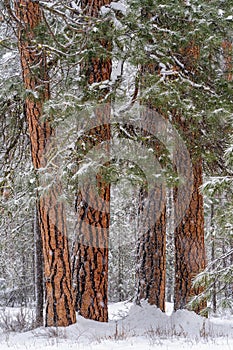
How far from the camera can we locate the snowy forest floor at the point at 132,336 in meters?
Result: 5.11

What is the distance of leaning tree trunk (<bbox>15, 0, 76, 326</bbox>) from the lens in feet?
20.6

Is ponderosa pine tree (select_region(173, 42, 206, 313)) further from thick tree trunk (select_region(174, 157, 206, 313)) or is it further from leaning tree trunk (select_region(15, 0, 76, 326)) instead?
leaning tree trunk (select_region(15, 0, 76, 326))

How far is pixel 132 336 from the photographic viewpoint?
6.16 metres

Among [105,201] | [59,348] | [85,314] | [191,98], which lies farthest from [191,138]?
[59,348]

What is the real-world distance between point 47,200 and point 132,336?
93.1 inches

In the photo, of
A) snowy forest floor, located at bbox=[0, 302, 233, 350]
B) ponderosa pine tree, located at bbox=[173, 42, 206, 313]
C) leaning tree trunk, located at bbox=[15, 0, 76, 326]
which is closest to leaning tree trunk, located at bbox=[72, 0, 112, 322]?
snowy forest floor, located at bbox=[0, 302, 233, 350]

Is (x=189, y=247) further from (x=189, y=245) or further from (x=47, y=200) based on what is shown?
(x=47, y=200)

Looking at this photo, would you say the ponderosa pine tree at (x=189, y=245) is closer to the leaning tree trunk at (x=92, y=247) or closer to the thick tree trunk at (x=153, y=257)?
the thick tree trunk at (x=153, y=257)

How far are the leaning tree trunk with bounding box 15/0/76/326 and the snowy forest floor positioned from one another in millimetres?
373

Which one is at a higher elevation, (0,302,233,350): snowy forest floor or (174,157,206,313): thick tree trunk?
(174,157,206,313): thick tree trunk

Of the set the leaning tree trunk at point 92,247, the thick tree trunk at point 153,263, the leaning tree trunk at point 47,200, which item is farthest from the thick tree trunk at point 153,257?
the leaning tree trunk at point 47,200

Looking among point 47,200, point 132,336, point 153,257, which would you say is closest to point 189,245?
point 153,257

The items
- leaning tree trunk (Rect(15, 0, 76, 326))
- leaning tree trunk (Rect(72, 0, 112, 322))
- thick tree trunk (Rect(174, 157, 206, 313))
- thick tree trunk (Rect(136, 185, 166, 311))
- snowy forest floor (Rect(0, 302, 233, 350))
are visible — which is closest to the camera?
snowy forest floor (Rect(0, 302, 233, 350))

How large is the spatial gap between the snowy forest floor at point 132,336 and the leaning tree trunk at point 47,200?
14.7 inches
